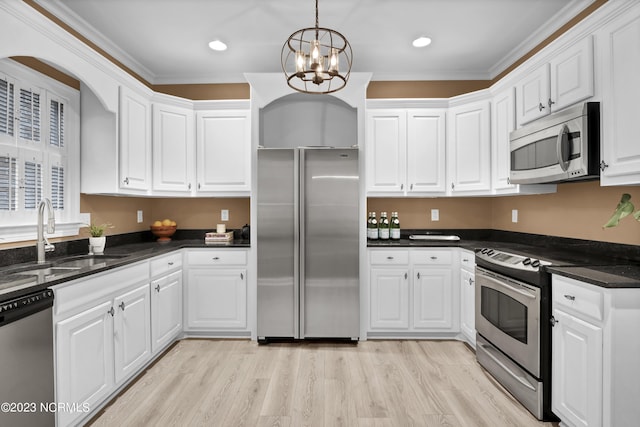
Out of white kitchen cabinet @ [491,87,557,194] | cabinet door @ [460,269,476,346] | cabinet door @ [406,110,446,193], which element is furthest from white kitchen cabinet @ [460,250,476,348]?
cabinet door @ [406,110,446,193]

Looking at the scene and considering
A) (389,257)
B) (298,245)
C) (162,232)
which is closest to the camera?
(298,245)

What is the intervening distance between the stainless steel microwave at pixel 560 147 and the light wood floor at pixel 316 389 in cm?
156

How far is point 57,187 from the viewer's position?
9.14 ft

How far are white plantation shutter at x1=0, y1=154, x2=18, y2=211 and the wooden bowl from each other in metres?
1.51

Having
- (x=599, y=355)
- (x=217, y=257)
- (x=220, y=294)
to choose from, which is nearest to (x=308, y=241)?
(x=217, y=257)

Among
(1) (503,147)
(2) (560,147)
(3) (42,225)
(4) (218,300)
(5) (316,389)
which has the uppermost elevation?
(1) (503,147)

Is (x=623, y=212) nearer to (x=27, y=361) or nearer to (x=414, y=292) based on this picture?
(x=414, y=292)

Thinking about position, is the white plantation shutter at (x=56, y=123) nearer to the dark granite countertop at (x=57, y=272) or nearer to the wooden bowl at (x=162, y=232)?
the dark granite countertop at (x=57, y=272)

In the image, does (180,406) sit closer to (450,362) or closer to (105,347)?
(105,347)

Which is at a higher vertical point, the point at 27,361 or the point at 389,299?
the point at 27,361

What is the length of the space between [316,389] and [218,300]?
1.42 m

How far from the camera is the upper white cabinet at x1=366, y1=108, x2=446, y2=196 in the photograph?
3668mm

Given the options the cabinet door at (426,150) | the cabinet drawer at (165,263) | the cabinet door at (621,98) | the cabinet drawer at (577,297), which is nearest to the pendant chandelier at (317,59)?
the cabinet door at (426,150)

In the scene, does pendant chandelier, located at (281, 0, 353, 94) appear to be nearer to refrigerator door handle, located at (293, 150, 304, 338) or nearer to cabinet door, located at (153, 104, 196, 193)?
refrigerator door handle, located at (293, 150, 304, 338)
